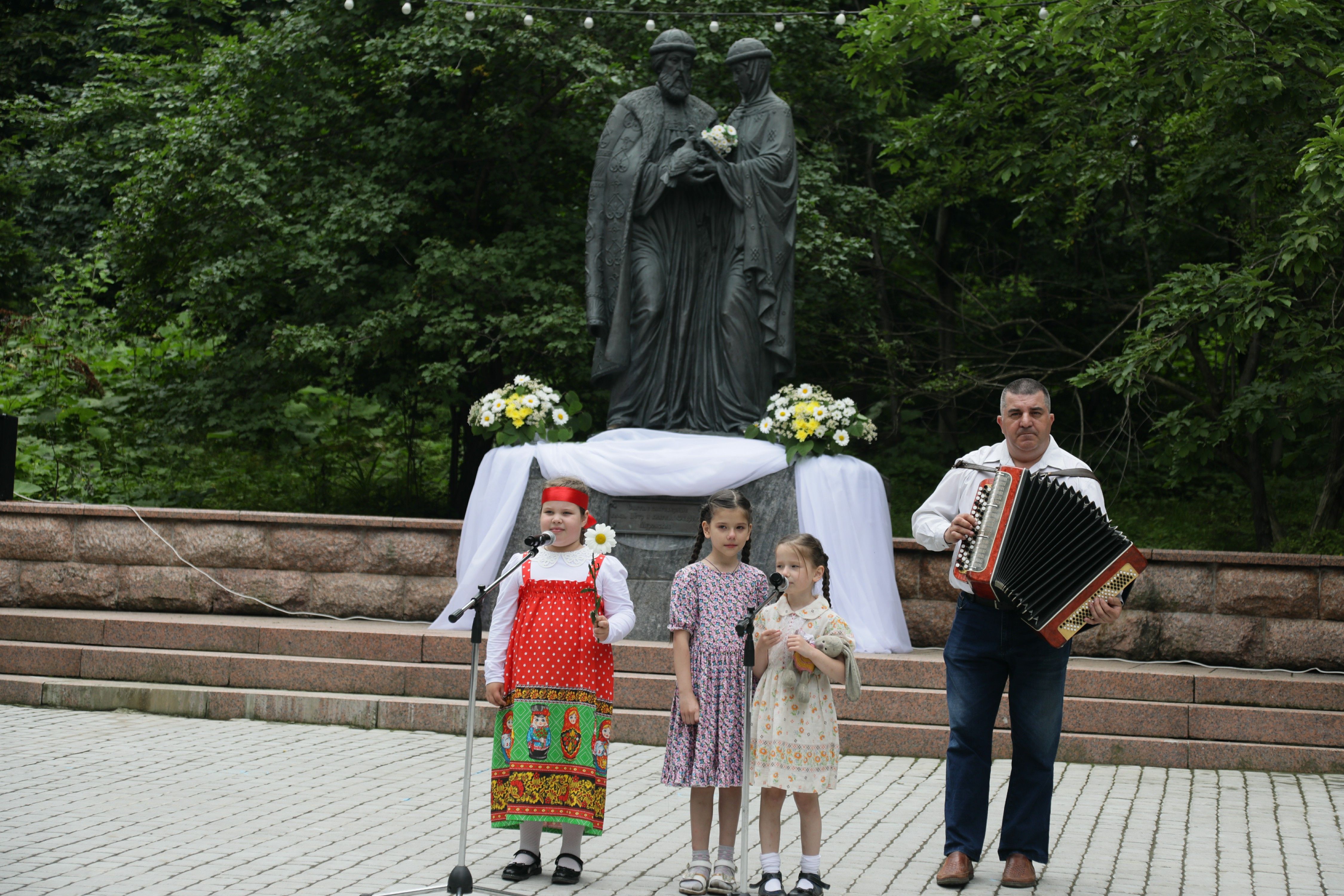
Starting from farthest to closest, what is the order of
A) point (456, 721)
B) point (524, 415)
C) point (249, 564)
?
point (249, 564) < point (524, 415) < point (456, 721)

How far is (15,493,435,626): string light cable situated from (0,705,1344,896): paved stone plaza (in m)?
2.00

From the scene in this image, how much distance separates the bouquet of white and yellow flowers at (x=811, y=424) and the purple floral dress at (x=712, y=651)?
3.97 metres

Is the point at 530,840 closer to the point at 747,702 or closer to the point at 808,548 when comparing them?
the point at 747,702

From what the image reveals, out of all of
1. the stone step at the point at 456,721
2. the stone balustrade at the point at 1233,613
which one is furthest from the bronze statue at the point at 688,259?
the stone step at the point at 456,721

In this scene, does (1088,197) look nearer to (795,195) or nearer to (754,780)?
(795,195)

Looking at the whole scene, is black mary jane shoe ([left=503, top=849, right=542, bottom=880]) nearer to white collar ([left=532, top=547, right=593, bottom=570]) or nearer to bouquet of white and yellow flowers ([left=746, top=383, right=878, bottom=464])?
white collar ([left=532, top=547, right=593, bottom=570])

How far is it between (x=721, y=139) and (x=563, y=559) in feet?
16.4

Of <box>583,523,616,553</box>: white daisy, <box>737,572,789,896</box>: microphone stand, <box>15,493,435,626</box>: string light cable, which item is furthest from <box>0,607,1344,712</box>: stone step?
<box>737,572,789,896</box>: microphone stand

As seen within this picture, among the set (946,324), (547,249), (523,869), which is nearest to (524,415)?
(523,869)

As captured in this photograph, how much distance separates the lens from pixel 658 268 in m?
9.33

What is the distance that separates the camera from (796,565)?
173 inches

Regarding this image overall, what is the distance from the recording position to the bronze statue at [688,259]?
9.23 metres

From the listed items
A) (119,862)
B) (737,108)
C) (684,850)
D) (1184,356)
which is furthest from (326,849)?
(1184,356)

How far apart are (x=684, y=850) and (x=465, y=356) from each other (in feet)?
33.3
